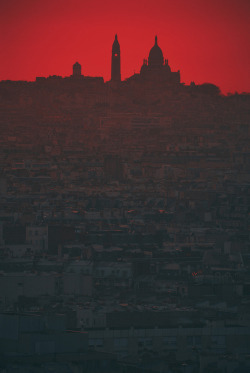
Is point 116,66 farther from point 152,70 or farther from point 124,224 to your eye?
point 124,224

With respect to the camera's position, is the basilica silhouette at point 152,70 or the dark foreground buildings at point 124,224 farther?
the basilica silhouette at point 152,70

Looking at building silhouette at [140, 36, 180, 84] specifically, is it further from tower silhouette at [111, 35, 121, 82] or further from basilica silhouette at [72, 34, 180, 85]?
tower silhouette at [111, 35, 121, 82]

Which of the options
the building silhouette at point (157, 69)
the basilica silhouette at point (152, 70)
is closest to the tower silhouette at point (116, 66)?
the basilica silhouette at point (152, 70)

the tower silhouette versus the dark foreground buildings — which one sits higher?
the tower silhouette

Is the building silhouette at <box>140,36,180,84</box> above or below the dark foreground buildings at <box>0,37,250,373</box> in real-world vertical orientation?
above

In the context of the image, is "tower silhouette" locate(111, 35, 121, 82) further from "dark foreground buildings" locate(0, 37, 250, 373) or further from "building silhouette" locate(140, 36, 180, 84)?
"building silhouette" locate(140, 36, 180, 84)

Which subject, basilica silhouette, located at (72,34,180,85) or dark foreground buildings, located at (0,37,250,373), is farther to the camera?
basilica silhouette, located at (72,34,180,85)

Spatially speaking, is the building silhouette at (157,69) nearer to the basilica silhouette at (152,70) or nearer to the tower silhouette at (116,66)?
the basilica silhouette at (152,70)

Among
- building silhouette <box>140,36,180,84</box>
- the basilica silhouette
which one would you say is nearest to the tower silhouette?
the basilica silhouette

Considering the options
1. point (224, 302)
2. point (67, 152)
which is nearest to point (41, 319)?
point (224, 302)
